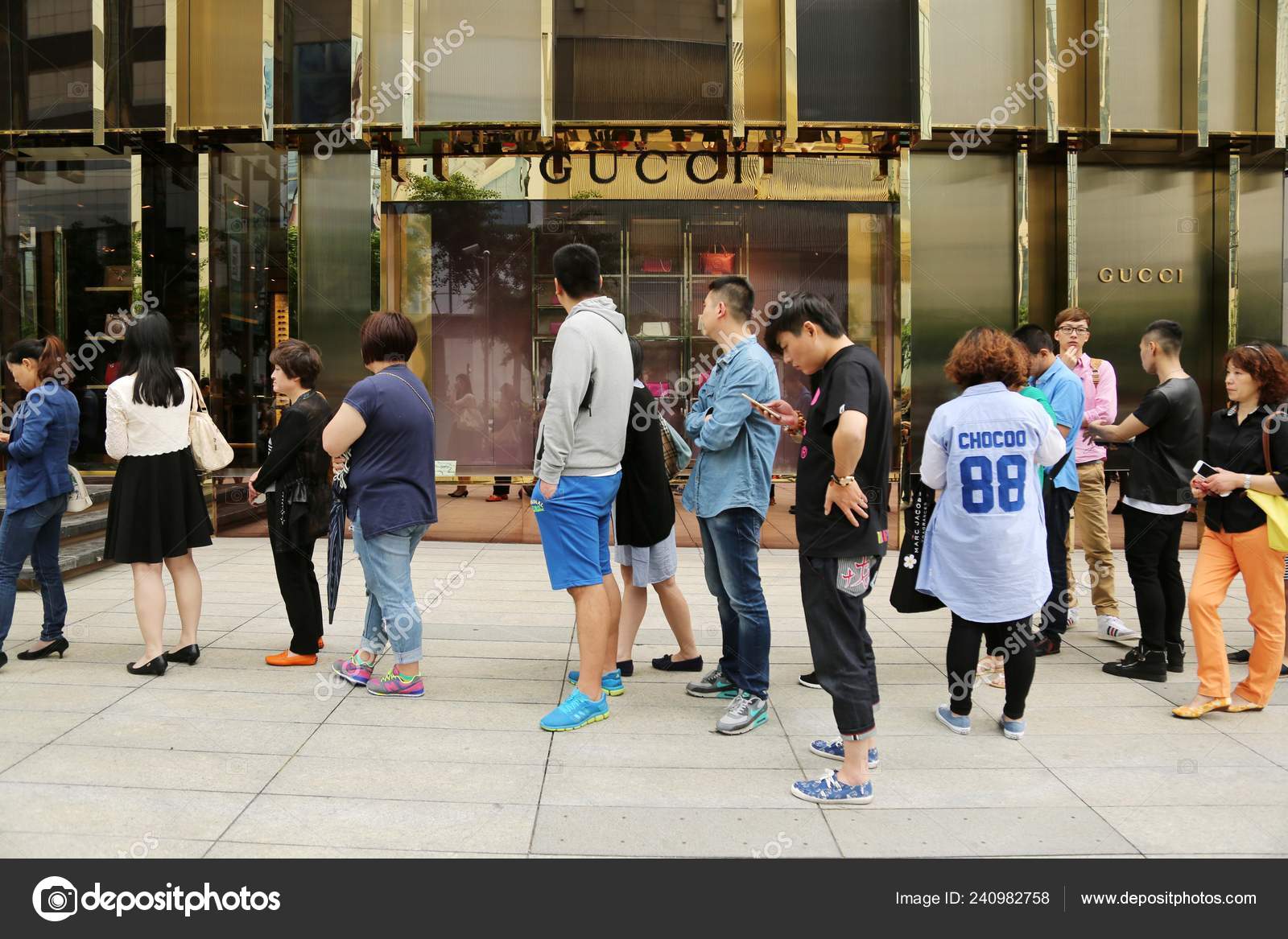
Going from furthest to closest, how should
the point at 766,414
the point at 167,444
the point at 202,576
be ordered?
1. the point at 202,576
2. the point at 167,444
3. the point at 766,414

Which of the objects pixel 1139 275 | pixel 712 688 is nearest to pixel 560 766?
pixel 712 688

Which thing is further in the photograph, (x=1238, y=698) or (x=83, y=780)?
(x=1238, y=698)

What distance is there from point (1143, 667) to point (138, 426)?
18.4 feet

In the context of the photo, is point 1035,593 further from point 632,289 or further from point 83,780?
point 632,289

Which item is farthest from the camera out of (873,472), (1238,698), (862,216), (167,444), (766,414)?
(862,216)

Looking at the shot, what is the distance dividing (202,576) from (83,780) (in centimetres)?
458

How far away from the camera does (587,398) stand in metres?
4.38

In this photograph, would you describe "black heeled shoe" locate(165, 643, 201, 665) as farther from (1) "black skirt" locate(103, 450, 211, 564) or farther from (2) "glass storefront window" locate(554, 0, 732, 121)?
→ (2) "glass storefront window" locate(554, 0, 732, 121)

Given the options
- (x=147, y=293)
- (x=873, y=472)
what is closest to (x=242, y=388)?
(x=147, y=293)

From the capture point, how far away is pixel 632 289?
35.1 ft

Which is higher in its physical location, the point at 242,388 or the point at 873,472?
the point at 242,388

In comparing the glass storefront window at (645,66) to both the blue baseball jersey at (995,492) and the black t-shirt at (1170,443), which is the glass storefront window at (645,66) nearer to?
the black t-shirt at (1170,443)

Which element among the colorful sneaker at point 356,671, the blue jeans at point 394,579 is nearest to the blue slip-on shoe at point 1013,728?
the blue jeans at point 394,579

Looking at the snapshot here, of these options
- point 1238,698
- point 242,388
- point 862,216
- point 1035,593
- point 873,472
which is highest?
point 862,216
